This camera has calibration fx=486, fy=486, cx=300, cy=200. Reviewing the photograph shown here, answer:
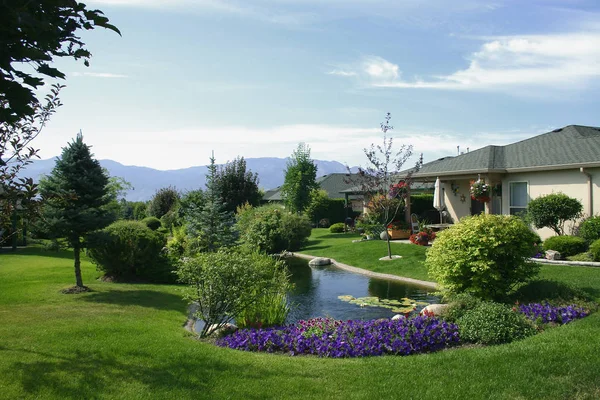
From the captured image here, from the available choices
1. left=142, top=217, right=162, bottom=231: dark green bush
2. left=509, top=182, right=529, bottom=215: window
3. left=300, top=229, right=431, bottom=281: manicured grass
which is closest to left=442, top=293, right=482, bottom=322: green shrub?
left=300, top=229, right=431, bottom=281: manicured grass

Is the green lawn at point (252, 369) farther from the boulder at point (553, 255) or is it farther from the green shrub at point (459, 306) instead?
the boulder at point (553, 255)

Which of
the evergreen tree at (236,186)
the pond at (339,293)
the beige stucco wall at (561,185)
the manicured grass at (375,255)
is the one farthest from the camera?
the evergreen tree at (236,186)

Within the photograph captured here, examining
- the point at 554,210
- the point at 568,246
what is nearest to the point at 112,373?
the point at 568,246

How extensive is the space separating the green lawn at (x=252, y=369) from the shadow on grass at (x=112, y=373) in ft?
0.04

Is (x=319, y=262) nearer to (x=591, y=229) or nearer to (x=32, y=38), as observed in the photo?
(x=591, y=229)

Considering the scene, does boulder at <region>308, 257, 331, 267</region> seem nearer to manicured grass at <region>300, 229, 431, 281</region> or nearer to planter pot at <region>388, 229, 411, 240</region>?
manicured grass at <region>300, 229, 431, 281</region>

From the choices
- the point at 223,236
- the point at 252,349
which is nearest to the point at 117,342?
the point at 252,349

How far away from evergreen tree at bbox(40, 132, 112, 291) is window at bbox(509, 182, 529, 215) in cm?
1531

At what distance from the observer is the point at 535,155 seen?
1959 cm

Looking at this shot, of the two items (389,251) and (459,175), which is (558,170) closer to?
(459,175)

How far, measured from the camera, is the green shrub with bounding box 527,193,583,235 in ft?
52.8

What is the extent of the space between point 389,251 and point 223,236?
610 cm

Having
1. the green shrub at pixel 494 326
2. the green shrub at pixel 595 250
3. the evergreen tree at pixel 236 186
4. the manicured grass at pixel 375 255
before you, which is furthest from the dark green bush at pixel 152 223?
the green shrub at pixel 494 326

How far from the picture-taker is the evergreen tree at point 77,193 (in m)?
12.0
